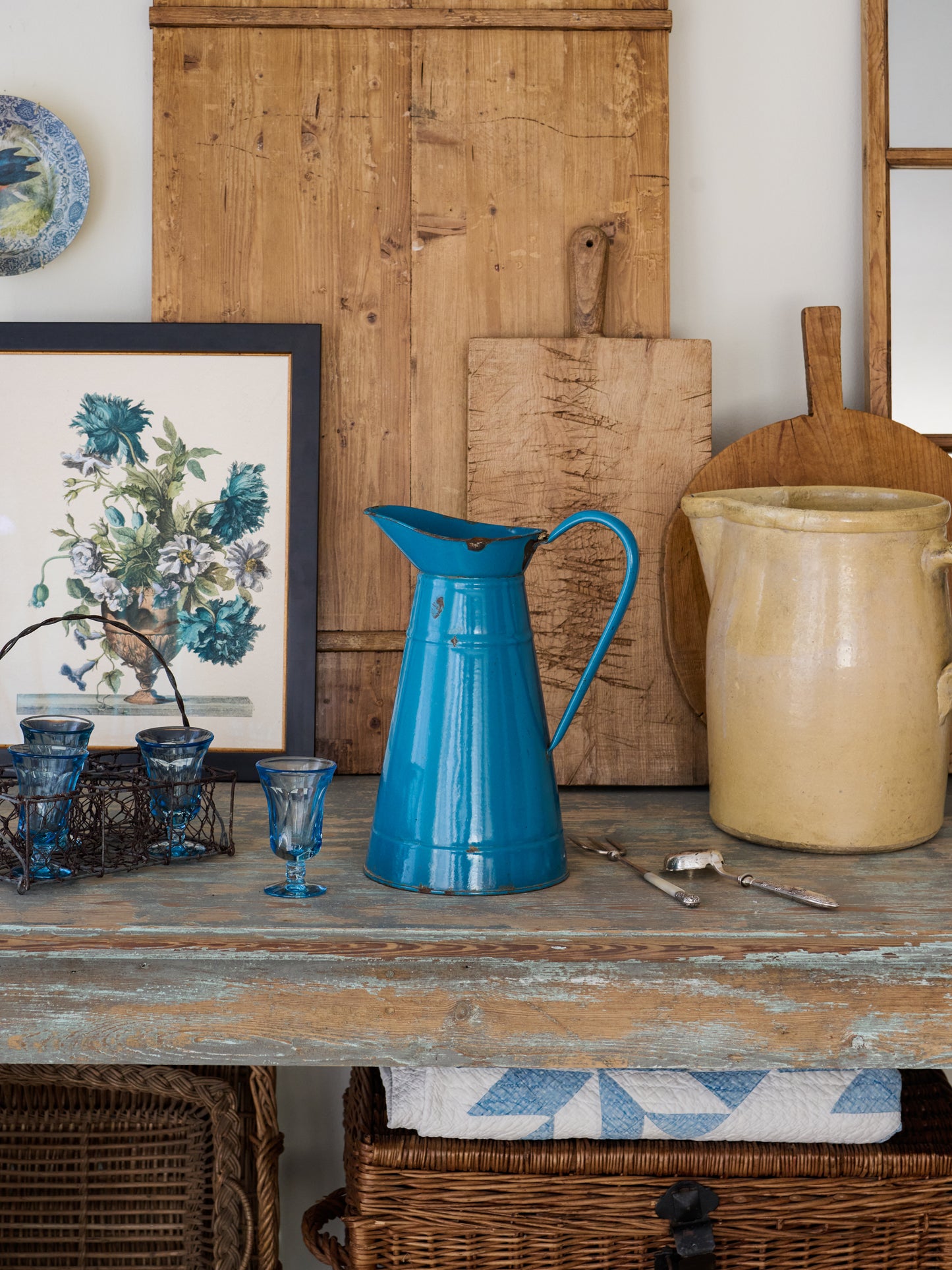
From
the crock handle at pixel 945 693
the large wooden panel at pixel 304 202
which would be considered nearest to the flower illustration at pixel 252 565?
the large wooden panel at pixel 304 202

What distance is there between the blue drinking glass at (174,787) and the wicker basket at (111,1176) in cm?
39

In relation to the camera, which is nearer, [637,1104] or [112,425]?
[637,1104]

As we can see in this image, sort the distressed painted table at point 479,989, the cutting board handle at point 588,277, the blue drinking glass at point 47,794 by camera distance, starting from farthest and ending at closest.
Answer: the cutting board handle at point 588,277
the blue drinking glass at point 47,794
the distressed painted table at point 479,989

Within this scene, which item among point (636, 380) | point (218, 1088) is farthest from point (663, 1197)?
point (636, 380)

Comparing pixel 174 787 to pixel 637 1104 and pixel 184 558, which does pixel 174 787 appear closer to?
pixel 184 558

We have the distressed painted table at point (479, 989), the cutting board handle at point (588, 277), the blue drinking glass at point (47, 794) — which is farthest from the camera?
the cutting board handle at point (588, 277)

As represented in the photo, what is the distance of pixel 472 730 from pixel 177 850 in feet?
1.05

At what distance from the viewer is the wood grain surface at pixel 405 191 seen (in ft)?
4.20

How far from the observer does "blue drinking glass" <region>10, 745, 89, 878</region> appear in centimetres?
97

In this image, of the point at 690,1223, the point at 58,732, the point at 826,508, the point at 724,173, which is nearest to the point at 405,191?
the point at 724,173

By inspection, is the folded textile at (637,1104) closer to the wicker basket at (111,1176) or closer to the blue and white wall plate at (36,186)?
the wicker basket at (111,1176)

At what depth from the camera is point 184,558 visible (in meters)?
1.31

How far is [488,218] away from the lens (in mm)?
1289

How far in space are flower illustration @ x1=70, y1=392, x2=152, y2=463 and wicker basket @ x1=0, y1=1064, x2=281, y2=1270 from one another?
2.40 ft
